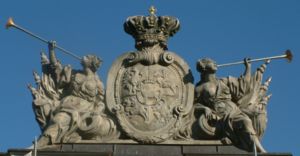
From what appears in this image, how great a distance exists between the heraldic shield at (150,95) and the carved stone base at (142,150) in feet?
0.85

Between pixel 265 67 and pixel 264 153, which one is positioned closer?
pixel 264 153

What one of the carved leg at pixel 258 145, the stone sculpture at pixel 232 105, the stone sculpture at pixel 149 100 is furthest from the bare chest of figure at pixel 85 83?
the carved leg at pixel 258 145

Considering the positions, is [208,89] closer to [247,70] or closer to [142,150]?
[247,70]

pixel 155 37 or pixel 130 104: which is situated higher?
pixel 155 37

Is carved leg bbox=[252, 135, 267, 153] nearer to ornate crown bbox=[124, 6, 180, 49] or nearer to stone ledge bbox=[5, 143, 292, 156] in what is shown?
stone ledge bbox=[5, 143, 292, 156]

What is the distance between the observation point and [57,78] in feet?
86.4

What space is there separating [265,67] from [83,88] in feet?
16.0

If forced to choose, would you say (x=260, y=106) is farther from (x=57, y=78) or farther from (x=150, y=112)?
(x=57, y=78)

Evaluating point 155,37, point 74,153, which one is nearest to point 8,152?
point 74,153

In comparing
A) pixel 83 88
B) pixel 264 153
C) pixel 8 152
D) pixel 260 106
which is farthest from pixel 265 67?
pixel 8 152

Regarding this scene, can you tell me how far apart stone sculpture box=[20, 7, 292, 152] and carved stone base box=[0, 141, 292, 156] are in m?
0.17

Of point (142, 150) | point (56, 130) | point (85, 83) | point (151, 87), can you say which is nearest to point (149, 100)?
point (151, 87)

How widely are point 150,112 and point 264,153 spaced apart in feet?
10.3

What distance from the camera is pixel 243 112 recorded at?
25812 mm
